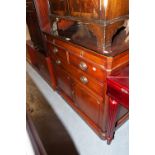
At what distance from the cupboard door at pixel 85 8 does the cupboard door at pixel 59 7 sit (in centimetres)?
9

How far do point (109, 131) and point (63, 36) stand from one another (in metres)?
1.01

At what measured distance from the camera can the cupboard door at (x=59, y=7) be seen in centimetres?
119

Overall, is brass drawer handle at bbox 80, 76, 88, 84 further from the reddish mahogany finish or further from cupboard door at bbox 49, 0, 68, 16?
cupboard door at bbox 49, 0, 68, 16

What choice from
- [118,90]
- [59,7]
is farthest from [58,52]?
[118,90]

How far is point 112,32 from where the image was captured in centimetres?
102

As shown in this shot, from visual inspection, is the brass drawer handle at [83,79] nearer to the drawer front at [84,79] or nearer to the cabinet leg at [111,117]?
the drawer front at [84,79]

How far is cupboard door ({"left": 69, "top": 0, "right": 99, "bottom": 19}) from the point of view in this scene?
0.93m

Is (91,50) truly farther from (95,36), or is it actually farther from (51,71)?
(51,71)

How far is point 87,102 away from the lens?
1419 millimetres

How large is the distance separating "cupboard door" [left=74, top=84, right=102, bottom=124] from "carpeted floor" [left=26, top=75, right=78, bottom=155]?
33 cm

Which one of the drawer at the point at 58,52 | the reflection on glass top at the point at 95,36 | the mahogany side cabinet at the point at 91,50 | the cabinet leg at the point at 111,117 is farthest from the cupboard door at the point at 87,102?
the reflection on glass top at the point at 95,36

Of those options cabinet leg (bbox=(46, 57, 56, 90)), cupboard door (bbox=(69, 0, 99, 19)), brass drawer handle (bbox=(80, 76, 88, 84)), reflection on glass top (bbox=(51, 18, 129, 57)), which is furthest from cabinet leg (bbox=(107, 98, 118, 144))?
cabinet leg (bbox=(46, 57, 56, 90))

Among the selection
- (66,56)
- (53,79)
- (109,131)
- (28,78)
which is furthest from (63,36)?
(28,78)
